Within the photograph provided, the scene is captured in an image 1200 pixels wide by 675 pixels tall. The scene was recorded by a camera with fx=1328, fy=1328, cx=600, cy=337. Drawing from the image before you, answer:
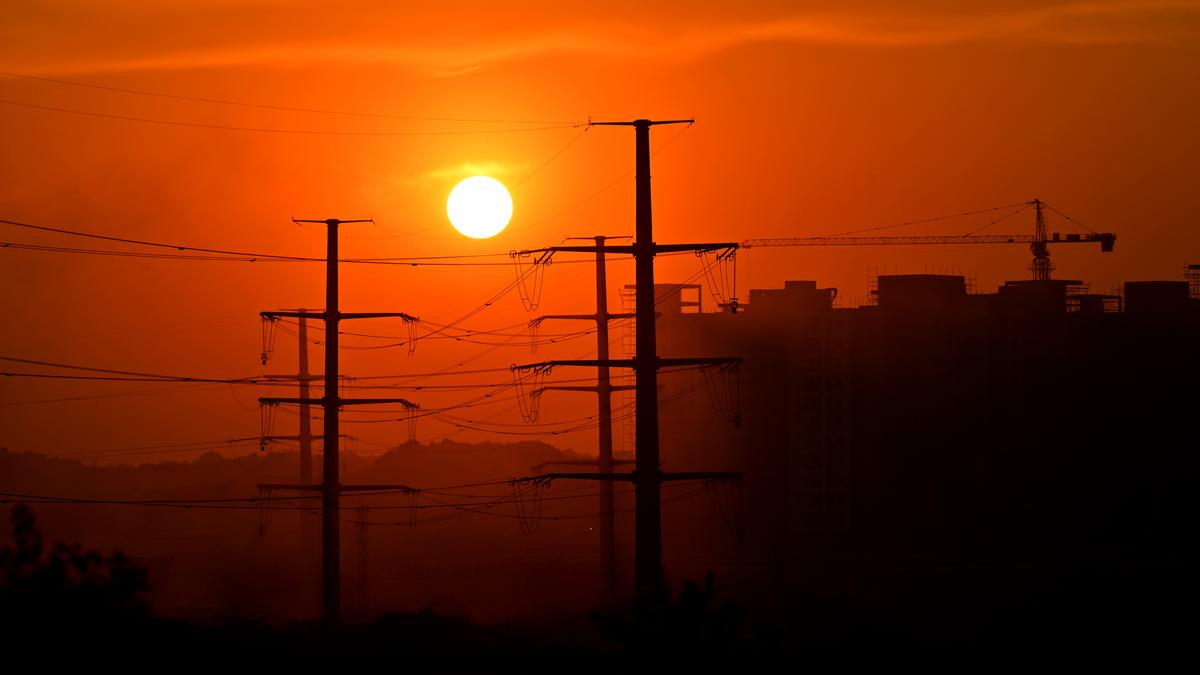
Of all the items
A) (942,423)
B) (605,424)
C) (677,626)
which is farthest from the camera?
(942,423)

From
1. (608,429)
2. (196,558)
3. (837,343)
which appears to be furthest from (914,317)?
(196,558)

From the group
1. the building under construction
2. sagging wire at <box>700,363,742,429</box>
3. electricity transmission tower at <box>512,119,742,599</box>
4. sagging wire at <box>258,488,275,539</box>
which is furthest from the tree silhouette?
sagging wire at <box>700,363,742,429</box>

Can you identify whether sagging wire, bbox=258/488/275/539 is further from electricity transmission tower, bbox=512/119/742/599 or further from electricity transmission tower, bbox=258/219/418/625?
electricity transmission tower, bbox=512/119/742/599

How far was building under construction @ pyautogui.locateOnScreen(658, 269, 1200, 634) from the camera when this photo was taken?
9250 centimetres

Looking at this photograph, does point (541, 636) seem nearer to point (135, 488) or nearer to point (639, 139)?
point (639, 139)

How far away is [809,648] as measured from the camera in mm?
42312

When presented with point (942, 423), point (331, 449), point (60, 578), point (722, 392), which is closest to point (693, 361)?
point (331, 449)

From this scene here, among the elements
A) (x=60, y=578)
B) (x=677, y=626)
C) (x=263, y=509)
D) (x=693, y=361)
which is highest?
(x=693, y=361)

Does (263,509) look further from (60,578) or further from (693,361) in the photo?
(60,578)

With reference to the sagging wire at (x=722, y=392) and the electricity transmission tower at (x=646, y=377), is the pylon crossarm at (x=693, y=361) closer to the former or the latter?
the electricity transmission tower at (x=646, y=377)

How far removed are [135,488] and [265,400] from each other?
149 meters

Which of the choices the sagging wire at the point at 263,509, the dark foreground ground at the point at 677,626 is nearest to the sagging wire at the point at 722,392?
the dark foreground ground at the point at 677,626

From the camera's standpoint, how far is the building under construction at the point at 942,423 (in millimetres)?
92500

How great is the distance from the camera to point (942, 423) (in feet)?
313
